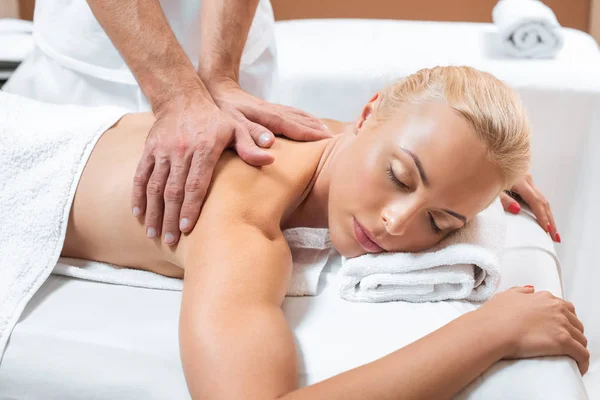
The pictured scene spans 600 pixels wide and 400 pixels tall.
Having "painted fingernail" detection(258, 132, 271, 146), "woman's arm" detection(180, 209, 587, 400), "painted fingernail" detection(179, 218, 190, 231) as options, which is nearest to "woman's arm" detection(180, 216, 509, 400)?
"woman's arm" detection(180, 209, 587, 400)

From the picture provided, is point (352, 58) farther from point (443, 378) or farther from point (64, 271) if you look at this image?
point (443, 378)

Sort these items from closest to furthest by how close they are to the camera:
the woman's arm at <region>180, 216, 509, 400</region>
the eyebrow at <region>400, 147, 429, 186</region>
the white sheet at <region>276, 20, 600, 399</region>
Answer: the woman's arm at <region>180, 216, 509, 400</region>
the eyebrow at <region>400, 147, 429, 186</region>
the white sheet at <region>276, 20, 600, 399</region>

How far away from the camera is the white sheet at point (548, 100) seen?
2.18 m

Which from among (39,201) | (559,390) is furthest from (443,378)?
(39,201)

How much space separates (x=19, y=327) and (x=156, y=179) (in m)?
0.36

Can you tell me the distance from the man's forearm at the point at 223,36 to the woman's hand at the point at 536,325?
0.86 metres

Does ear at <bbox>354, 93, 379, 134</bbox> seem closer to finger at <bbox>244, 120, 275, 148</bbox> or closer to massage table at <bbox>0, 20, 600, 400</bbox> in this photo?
finger at <bbox>244, 120, 275, 148</bbox>

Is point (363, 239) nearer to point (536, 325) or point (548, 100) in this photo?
point (536, 325)

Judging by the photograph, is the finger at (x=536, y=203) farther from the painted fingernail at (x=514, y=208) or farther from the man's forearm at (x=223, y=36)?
the man's forearm at (x=223, y=36)

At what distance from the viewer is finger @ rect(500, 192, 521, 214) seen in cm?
173

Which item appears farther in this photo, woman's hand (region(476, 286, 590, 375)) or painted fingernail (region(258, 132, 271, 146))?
painted fingernail (region(258, 132, 271, 146))

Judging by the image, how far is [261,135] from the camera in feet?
4.59

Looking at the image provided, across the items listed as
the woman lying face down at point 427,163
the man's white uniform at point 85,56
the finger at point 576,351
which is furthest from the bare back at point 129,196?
the finger at point 576,351

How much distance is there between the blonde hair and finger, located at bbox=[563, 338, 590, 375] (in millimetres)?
323
